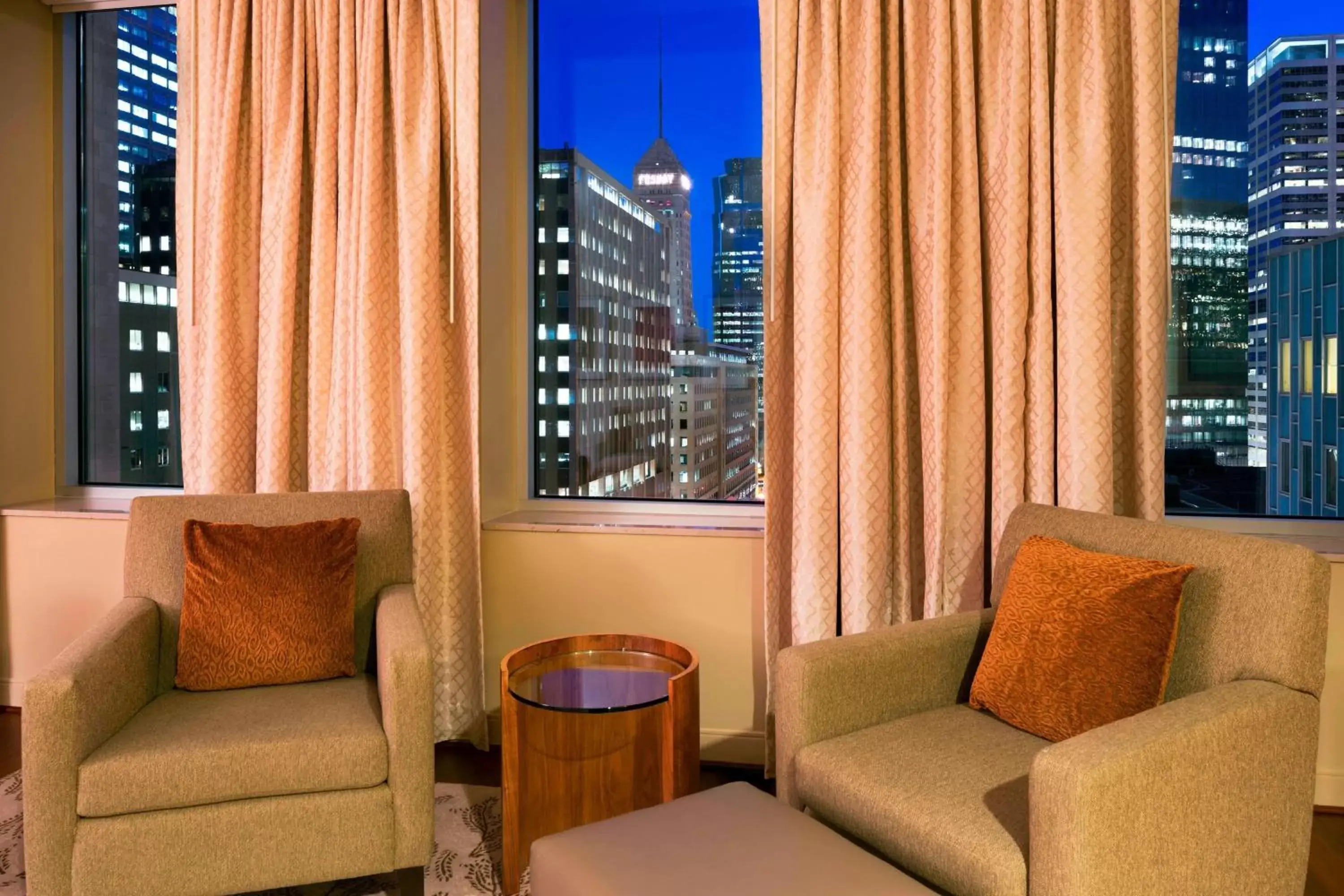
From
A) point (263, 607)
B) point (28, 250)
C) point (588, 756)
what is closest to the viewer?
point (588, 756)

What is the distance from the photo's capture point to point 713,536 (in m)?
3.19

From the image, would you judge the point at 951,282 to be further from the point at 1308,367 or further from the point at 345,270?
the point at 345,270

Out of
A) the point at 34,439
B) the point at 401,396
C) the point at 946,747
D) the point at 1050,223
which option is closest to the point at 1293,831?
the point at 946,747

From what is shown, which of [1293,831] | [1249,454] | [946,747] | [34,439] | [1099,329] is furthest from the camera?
[34,439]

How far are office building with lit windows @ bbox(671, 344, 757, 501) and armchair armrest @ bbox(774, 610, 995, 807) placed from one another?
1.22 meters

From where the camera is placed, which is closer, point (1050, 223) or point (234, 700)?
point (234, 700)

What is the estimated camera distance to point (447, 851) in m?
2.61

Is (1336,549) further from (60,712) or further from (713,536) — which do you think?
(60,712)

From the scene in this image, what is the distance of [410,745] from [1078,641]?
4.73 feet

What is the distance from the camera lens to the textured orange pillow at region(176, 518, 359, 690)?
246 centimetres

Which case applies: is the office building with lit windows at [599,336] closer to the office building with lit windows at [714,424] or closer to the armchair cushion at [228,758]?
the office building with lit windows at [714,424]

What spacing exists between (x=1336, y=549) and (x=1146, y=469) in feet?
2.05

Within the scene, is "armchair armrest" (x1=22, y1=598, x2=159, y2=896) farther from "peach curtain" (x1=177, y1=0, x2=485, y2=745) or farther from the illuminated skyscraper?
the illuminated skyscraper

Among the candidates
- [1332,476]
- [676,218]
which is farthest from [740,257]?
[1332,476]
